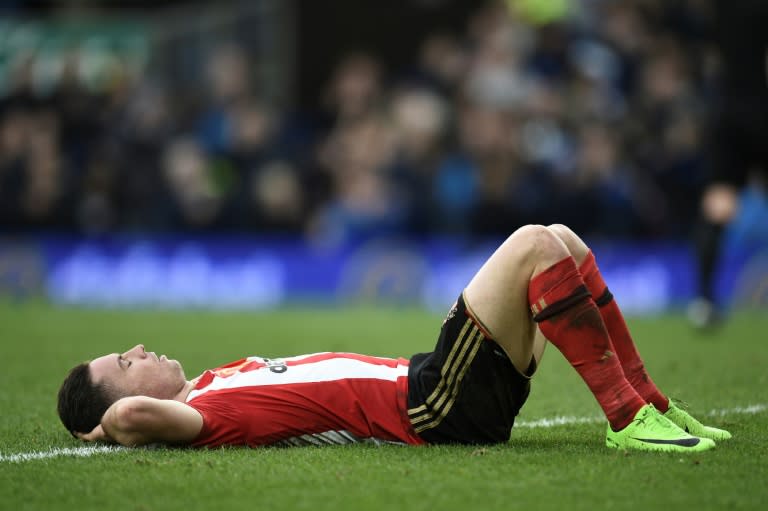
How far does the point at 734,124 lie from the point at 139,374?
25.3 feet

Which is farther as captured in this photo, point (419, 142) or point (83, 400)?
point (419, 142)

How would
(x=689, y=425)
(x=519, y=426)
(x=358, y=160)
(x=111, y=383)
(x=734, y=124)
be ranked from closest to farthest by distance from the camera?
(x=111, y=383) < (x=689, y=425) < (x=519, y=426) < (x=734, y=124) < (x=358, y=160)

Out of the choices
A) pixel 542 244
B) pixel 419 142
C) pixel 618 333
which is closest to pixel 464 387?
pixel 542 244

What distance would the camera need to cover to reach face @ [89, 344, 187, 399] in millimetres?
4875

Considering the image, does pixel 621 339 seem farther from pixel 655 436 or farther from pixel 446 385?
pixel 446 385

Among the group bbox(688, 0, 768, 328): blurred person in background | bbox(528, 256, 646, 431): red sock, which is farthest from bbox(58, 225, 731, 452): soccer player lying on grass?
bbox(688, 0, 768, 328): blurred person in background

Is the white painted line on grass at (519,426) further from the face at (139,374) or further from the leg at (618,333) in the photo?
the leg at (618,333)

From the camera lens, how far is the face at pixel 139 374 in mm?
4875

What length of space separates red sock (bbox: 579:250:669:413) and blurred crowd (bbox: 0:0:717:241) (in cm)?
994

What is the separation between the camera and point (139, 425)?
15.3 feet

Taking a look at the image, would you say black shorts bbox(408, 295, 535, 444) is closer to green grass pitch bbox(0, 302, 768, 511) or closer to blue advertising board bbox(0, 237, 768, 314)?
green grass pitch bbox(0, 302, 768, 511)

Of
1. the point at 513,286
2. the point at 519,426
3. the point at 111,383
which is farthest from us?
the point at 519,426

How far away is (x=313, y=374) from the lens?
4.96 meters

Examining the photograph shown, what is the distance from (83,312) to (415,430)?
35.0ft
